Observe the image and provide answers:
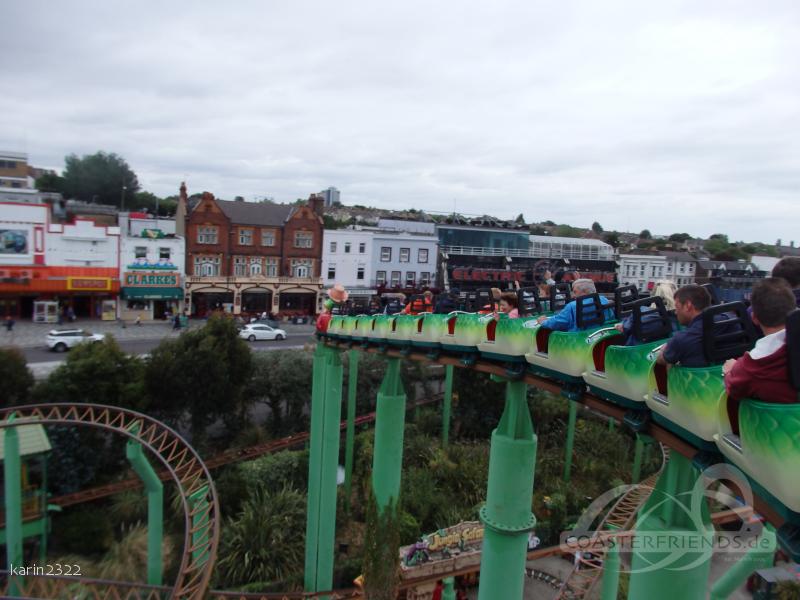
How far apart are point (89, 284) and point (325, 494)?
25619 mm

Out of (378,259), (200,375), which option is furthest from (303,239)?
(200,375)

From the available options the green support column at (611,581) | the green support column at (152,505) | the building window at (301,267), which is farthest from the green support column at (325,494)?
the building window at (301,267)

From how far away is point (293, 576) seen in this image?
40.0ft

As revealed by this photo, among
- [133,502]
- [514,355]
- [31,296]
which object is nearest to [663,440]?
[514,355]

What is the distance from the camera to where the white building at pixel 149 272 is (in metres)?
31.9

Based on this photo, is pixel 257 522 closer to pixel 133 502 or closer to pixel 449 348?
pixel 133 502

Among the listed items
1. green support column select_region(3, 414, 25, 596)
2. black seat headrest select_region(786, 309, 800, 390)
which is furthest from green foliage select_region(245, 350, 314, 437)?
black seat headrest select_region(786, 309, 800, 390)

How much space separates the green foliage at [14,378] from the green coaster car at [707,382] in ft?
57.6

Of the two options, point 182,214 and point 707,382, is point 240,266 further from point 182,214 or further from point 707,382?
point 707,382

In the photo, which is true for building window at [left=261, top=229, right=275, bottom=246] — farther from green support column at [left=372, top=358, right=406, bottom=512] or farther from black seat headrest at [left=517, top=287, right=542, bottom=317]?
black seat headrest at [left=517, top=287, right=542, bottom=317]

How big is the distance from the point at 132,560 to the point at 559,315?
12.3 metres

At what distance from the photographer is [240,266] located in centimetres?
3584

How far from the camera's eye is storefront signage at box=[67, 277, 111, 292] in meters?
30.4

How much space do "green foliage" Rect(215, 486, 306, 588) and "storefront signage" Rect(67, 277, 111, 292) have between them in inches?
871
